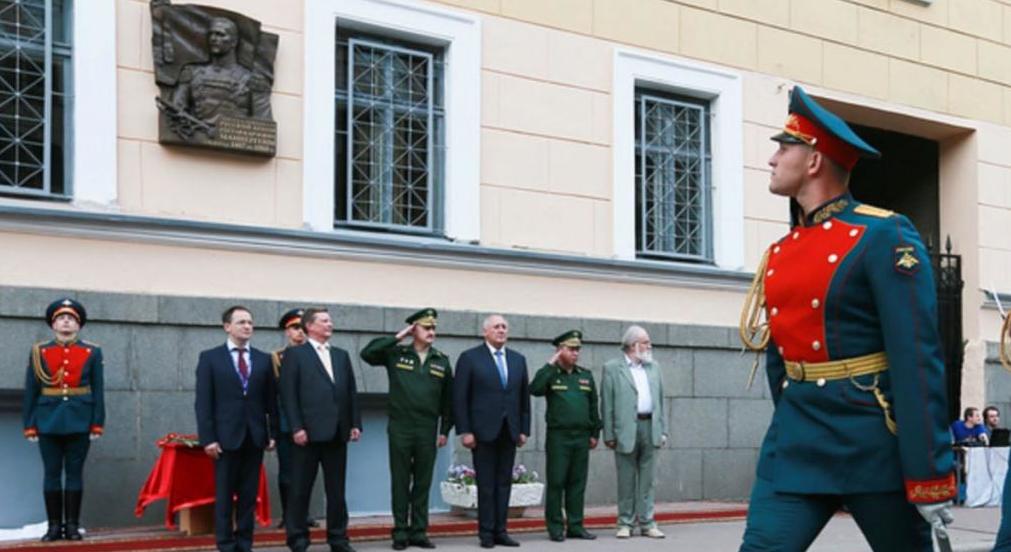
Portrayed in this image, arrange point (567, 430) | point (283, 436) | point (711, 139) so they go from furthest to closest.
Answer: point (711, 139), point (567, 430), point (283, 436)

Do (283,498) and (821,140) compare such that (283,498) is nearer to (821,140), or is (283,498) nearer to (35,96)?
(35,96)

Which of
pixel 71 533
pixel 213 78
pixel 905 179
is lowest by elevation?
pixel 71 533

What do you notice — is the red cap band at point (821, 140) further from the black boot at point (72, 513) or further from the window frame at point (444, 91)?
the window frame at point (444, 91)

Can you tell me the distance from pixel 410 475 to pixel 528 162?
13.7 feet

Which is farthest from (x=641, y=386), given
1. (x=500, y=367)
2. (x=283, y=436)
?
(x=283, y=436)

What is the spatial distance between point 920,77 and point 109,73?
10.8m

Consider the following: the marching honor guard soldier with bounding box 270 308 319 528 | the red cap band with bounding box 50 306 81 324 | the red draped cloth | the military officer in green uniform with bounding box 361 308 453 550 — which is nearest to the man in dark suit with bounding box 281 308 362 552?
the marching honor guard soldier with bounding box 270 308 319 528

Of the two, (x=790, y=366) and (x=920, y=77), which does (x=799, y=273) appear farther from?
(x=920, y=77)

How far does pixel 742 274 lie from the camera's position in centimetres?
1611

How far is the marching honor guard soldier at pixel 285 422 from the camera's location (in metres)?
11.3

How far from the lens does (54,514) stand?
1048cm

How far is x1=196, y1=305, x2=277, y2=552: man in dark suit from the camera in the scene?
10289 mm

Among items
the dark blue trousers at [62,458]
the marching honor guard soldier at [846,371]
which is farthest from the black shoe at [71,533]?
the marching honor guard soldier at [846,371]

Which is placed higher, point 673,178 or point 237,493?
point 673,178
